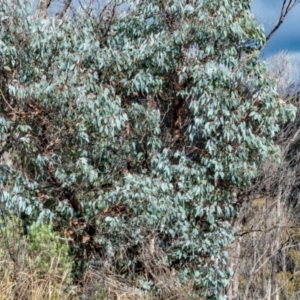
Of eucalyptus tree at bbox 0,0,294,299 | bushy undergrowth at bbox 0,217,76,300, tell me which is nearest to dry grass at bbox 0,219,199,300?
bushy undergrowth at bbox 0,217,76,300

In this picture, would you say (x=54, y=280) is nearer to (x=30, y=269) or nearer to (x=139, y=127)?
(x=30, y=269)

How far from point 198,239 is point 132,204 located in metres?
1.29

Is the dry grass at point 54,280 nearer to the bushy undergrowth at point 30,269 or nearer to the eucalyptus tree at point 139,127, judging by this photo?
the bushy undergrowth at point 30,269

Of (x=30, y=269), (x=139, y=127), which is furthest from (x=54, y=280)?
(x=139, y=127)

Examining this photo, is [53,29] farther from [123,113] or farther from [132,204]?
[132,204]

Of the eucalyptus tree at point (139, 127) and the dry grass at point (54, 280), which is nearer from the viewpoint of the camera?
the dry grass at point (54, 280)

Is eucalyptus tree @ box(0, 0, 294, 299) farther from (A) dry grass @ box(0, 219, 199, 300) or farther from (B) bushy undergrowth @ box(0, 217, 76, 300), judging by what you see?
(B) bushy undergrowth @ box(0, 217, 76, 300)

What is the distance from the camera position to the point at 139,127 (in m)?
7.21

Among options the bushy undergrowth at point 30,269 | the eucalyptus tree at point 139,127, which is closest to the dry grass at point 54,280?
the bushy undergrowth at point 30,269

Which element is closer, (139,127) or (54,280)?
Answer: (54,280)

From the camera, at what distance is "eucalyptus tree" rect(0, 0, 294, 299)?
259 inches

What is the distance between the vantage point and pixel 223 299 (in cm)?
720

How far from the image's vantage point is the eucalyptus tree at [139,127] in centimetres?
659

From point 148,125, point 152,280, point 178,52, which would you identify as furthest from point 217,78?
point 152,280
